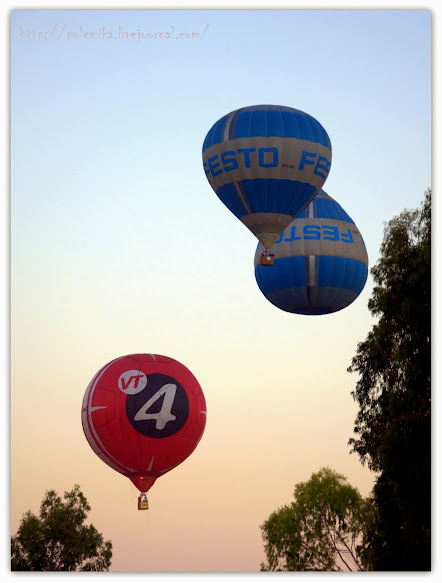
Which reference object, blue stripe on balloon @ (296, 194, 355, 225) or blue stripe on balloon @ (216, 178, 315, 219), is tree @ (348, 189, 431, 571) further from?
blue stripe on balloon @ (296, 194, 355, 225)

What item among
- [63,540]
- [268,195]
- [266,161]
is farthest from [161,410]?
[63,540]

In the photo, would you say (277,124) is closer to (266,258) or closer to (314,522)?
(266,258)

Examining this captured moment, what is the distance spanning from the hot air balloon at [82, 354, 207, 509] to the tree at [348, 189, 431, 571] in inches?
154

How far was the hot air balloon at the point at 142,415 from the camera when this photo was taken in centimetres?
2742

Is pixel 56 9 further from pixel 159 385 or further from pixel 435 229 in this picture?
pixel 159 385

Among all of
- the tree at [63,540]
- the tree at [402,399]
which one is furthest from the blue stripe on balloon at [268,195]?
the tree at [63,540]

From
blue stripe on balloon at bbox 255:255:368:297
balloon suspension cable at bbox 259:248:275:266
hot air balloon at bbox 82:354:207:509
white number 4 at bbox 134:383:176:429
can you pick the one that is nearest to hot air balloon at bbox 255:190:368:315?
blue stripe on balloon at bbox 255:255:368:297

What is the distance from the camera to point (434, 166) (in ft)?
69.4

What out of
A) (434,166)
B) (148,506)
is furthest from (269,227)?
(434,166)

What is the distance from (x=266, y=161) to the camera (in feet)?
91.8

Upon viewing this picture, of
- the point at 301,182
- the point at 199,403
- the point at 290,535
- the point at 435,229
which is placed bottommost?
the point at 290,535

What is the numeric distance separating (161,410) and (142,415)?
1.35ft

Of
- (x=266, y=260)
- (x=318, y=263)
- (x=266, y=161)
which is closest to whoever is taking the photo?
(x=266, y=161)

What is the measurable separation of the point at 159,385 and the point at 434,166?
29.0 ft
